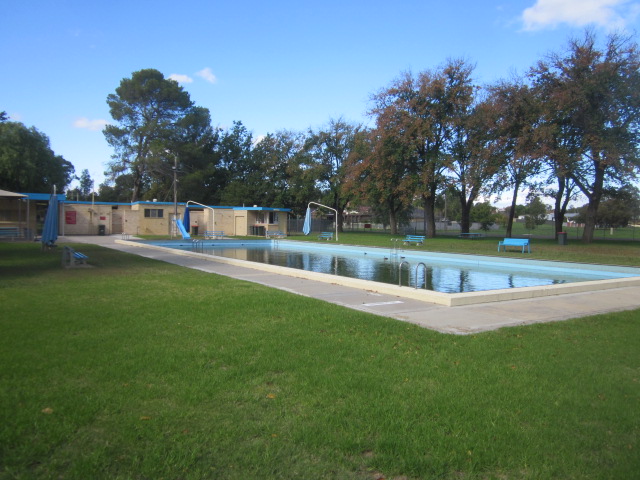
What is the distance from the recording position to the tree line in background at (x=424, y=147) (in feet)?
79.8

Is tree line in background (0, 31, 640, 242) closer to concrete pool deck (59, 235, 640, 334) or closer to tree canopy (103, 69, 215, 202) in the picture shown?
tree canopy (103, 69, 215, 202)

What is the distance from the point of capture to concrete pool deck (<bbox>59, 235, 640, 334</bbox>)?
7359mm

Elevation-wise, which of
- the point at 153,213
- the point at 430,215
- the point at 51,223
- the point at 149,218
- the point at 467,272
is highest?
the point at 430,215

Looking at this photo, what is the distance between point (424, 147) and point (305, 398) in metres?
33.4

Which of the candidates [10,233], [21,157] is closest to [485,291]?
[10,233]

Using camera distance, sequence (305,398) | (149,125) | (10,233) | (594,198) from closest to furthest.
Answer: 1. (305,398)
2. (10,233)
3. (594,198)
4. (149,125)

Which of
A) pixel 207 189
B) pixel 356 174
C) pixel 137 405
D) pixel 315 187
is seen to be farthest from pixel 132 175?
pixel 137 405

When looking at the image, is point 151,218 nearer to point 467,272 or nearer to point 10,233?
point 10,233

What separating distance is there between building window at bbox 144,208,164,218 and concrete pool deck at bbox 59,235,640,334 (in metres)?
31.2

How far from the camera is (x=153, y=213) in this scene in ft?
132

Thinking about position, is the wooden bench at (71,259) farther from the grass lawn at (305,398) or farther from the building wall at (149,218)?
the building wall at (149,218)

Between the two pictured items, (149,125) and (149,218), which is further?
(149,125)

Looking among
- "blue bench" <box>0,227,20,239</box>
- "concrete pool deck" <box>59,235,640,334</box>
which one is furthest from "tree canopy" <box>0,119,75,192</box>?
"concrete pool deck" <box>59,235,640,334</box>

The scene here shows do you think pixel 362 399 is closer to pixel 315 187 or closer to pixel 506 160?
pixel 506 160
